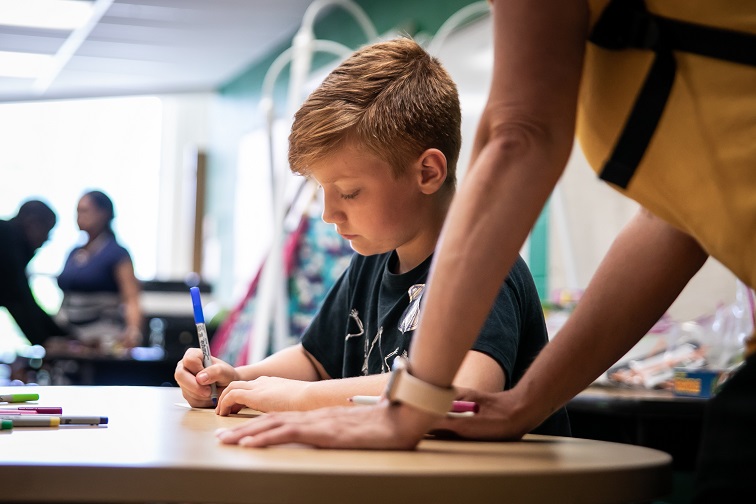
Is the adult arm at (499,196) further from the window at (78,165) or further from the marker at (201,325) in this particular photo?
the window at (78,165)

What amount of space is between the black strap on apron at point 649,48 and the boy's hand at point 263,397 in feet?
1.82

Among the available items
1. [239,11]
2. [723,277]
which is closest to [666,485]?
[723,277]

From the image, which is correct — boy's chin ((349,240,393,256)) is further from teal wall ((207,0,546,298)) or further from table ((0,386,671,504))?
teal wall ((207,0,546,298))

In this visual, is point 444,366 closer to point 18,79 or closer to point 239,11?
point 239,11

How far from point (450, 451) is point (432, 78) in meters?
0.76

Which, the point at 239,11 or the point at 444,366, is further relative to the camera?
the point at 239,11

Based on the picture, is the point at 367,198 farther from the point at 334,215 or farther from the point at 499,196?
the point at 499,196

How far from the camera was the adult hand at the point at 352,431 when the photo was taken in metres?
0.81

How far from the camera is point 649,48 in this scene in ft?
2.48

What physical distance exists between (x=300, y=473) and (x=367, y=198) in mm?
755

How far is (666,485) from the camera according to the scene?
82 cm

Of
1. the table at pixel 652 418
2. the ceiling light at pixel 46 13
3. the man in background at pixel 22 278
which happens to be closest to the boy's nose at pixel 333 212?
the table at pixel 652 418

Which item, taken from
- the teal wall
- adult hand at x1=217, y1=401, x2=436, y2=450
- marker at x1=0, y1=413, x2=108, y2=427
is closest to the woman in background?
the teal wall

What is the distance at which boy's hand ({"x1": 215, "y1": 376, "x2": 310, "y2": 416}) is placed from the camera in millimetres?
1189
